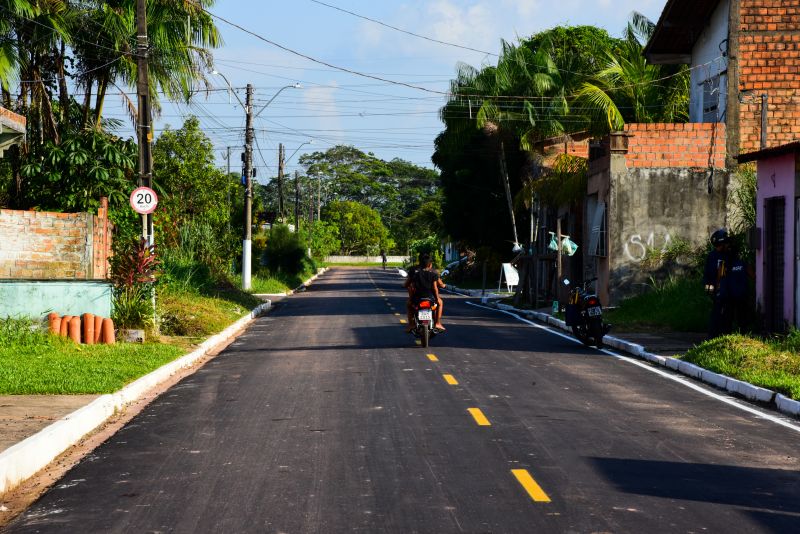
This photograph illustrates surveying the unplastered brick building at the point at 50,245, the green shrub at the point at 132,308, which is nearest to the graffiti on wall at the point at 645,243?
the green shrub at the point at 132,308

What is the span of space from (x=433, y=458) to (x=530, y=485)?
1.30 metres

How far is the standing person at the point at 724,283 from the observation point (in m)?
19.6

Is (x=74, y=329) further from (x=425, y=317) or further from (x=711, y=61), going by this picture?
(x=711, y=61)

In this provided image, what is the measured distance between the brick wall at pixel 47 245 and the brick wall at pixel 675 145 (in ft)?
48.0

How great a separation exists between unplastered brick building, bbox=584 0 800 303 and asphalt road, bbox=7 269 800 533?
13329 mm

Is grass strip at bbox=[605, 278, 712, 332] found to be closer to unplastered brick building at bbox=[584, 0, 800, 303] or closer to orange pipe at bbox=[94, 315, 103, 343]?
unplastered brick building at bbox=[584, 0, 800, 303]

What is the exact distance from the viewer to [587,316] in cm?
2170

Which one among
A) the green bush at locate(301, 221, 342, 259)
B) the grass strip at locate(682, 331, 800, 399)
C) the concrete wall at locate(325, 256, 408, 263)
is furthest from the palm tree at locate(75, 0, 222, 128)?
the concrete wall at locate(325, 256, 408, 263)

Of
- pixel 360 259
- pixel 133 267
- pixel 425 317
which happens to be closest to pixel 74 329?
pixel 133 267

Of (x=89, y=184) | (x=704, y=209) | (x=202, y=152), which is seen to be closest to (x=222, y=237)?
(x=202, y=152)

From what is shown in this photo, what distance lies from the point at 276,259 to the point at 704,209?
3818 cm

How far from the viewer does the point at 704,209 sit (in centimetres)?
2992

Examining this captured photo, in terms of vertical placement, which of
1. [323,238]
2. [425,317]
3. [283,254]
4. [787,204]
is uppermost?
[323,238]

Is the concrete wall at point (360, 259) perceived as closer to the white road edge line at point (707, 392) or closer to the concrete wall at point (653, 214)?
the concrete wall at point (653, 214)
